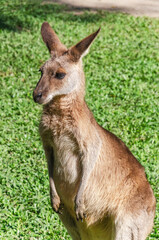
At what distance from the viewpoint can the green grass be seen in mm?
4203

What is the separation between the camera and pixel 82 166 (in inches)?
122

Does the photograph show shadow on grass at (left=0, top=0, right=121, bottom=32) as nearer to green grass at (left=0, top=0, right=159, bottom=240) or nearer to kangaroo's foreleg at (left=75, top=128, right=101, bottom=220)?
green grass at (left=0, top=0, right=159, bottom=240)

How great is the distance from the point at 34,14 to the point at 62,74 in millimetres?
5869

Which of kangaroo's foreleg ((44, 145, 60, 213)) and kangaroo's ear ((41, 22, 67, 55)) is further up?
kangaroo's ear ((41, 22, 67, 55))

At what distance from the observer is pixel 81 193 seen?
3078 millimetres

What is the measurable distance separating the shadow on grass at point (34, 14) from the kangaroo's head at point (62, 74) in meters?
5.07

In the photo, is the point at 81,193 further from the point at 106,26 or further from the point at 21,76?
the point at 106,26

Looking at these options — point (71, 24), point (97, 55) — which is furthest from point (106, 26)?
point (97, 55)

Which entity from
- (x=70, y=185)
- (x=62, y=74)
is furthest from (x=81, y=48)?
(x=70, y=185)

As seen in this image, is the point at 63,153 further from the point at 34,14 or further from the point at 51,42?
the point at 34,14

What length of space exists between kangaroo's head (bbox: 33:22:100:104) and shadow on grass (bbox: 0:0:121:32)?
199 inches

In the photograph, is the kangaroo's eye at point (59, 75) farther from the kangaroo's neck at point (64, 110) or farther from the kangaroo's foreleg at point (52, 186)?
the kangaroo's foreleg at point (52, 186)

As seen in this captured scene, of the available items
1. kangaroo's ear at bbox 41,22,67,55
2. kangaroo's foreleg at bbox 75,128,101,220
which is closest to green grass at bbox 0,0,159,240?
kangaroo's foreleg at bbox 75,128,101,220

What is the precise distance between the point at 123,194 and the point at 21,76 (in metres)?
3.58
